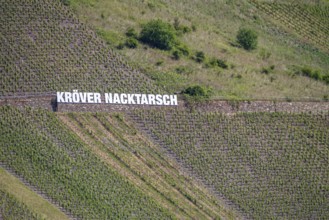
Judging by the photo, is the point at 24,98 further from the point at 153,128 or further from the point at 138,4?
the point at 138,4

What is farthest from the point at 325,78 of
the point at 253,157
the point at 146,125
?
the point at 146,125

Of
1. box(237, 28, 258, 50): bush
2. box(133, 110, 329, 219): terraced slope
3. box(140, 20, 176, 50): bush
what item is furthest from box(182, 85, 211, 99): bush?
box(237, 28, 258, 50): bush

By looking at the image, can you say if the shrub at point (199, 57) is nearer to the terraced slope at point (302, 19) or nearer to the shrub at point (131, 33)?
the shrub at point (131, 33)

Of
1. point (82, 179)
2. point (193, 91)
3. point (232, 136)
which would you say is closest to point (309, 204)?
point (232, 136)

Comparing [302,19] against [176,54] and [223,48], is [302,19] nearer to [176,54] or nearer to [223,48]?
[223,48]

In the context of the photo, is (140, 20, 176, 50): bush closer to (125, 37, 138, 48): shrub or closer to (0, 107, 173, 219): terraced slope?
(125, 37, 138, 48): shrub
